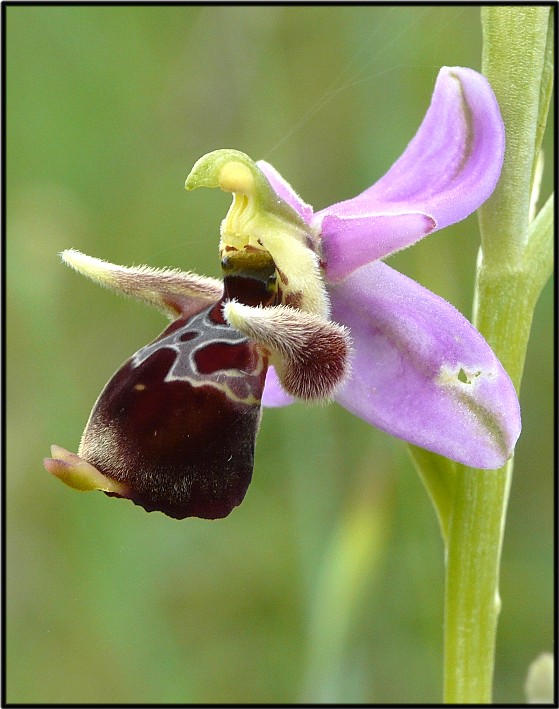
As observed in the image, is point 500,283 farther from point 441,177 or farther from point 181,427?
point 181,427

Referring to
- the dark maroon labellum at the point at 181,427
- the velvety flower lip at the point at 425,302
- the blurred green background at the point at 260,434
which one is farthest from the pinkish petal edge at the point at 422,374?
the blurred green background at the point at 260,434

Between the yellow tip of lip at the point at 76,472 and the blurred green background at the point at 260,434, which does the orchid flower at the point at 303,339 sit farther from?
the blurred green background at the point at 260,434

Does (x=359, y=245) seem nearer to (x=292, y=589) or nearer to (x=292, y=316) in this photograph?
(x=292, y=316)

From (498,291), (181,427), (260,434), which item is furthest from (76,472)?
(260,434)

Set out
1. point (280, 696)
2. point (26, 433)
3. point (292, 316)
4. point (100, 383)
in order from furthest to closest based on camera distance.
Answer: point (100, 383)
point (26, 433)
point (280, 696)
point (292, 316)

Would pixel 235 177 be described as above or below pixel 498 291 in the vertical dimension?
above

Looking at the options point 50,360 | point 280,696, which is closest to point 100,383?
point 50,360
